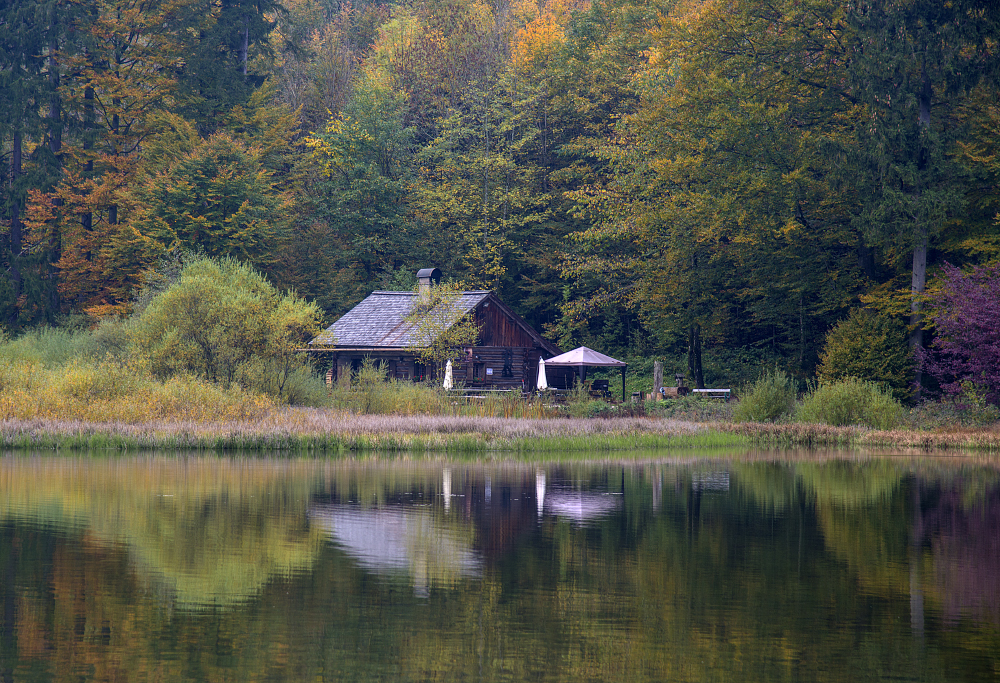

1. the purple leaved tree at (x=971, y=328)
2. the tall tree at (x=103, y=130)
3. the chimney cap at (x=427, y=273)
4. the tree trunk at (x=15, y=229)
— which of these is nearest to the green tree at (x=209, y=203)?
the tall tree at (x=103, y=130)

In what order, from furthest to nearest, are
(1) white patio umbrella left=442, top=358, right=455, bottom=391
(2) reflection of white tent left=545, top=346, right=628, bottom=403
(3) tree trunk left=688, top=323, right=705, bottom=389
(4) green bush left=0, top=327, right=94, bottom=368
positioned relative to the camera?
(3) tree trunk left=688, top=323, right=705, bottom=389 < (2) reflection of white tent left=545, top=346, right=628, bottom=403 < (1) white patio umbrella left=442, top=358, right=455, bottom=391 < (4) green bush left=0, top=327, right=94, bottom=368

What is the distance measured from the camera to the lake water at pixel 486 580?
31.6 feet

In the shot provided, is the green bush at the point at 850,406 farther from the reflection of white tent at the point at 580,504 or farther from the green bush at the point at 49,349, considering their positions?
the green bush at the point at 49,349

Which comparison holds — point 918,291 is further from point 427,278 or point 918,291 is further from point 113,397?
point 113,397

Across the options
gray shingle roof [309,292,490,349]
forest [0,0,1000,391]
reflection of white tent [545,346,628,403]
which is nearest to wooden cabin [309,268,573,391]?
gray shingle roof [309,292,490,349]

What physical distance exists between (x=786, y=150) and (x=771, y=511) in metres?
32.4

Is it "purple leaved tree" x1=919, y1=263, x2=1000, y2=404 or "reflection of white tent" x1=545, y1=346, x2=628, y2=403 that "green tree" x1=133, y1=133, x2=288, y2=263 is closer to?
"reflection of white tent" x1=545, y1=346, x2=628, y2=403

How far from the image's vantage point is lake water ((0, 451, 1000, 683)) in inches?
379

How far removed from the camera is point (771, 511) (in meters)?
19.5

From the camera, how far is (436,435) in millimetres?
31672

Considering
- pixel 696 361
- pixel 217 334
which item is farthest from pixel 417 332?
pixel 696 361

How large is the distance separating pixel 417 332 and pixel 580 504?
29984mm

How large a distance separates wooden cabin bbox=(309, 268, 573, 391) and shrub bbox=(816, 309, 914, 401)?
14187 millimetres

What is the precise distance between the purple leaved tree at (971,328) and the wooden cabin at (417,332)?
18473 millimetres
